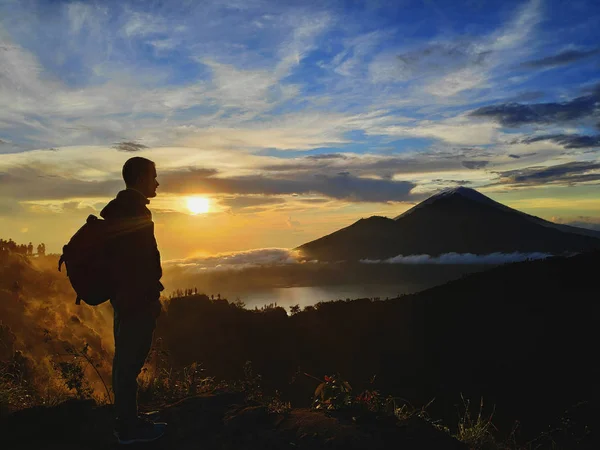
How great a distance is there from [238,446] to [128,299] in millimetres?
1723

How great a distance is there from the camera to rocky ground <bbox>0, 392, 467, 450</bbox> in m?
4.61

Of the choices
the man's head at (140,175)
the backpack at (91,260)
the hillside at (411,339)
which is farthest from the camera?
the hillside at (411,339)

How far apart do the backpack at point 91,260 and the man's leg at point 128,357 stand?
1.02 ft

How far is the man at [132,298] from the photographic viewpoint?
452cm

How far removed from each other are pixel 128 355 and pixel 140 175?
5.72 ft

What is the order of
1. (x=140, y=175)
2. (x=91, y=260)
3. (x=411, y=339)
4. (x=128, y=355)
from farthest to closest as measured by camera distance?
(x=411, y=339) < (x=140, y=175) < (x=128, y=355) < (x=91, y=260)

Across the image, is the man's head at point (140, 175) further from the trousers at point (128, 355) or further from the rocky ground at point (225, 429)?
the rocky ground at point (225, 429)

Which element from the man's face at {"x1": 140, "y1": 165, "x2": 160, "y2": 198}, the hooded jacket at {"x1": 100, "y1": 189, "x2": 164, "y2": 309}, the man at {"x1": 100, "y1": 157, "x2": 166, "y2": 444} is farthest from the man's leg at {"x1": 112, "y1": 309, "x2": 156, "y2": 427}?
the man's face at {"x1": 140, "y1": 165, "x2": 160, "y2": 198}

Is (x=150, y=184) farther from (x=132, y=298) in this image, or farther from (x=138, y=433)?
(x=138, y=433)

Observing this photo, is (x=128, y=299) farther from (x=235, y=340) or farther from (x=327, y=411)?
(x=235, y=340)

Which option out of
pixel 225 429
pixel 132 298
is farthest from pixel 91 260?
pixel 225 429

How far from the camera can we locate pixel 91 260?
4.45 metres

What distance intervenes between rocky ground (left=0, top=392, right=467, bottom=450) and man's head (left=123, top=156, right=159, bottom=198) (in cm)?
242

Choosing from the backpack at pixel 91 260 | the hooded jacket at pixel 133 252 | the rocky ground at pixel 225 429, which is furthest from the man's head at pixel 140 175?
the rocky ground at pixel 225 429
